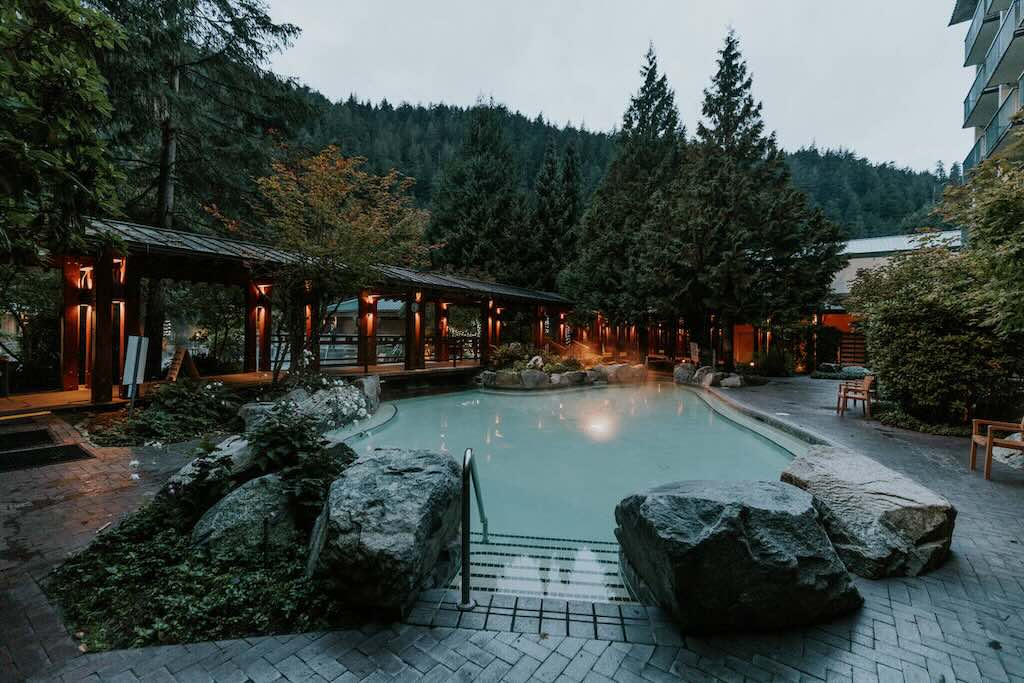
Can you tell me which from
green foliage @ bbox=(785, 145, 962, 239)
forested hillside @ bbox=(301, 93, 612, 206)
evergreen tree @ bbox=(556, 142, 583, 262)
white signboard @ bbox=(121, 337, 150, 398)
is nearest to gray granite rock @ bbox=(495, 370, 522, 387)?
white signboard @ bbox=(121, 337, 150, 398)

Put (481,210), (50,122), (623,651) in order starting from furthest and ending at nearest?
(481,210) → (50,122) → (623,651)

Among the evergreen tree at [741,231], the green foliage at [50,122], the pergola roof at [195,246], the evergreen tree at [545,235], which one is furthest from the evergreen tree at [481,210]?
the green foliage at [50,122]

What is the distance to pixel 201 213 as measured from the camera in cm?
1224

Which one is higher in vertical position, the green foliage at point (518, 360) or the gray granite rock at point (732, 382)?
the green foliage at point (518, 360)

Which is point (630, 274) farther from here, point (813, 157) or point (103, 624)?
point (813, 157)

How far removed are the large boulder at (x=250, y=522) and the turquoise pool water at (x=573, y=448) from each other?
73.0 inches

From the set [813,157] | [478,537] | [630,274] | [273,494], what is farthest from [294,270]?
[813,157]

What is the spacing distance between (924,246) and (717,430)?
20.0ft

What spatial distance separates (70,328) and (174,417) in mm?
3803

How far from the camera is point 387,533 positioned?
8.31ft

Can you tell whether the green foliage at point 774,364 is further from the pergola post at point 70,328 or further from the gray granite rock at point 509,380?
the pergola post at point 70,328

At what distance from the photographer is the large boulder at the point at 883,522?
115 inches

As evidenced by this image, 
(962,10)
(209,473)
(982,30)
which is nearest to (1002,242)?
(209,473)

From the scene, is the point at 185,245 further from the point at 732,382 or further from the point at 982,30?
the point at 982,30
